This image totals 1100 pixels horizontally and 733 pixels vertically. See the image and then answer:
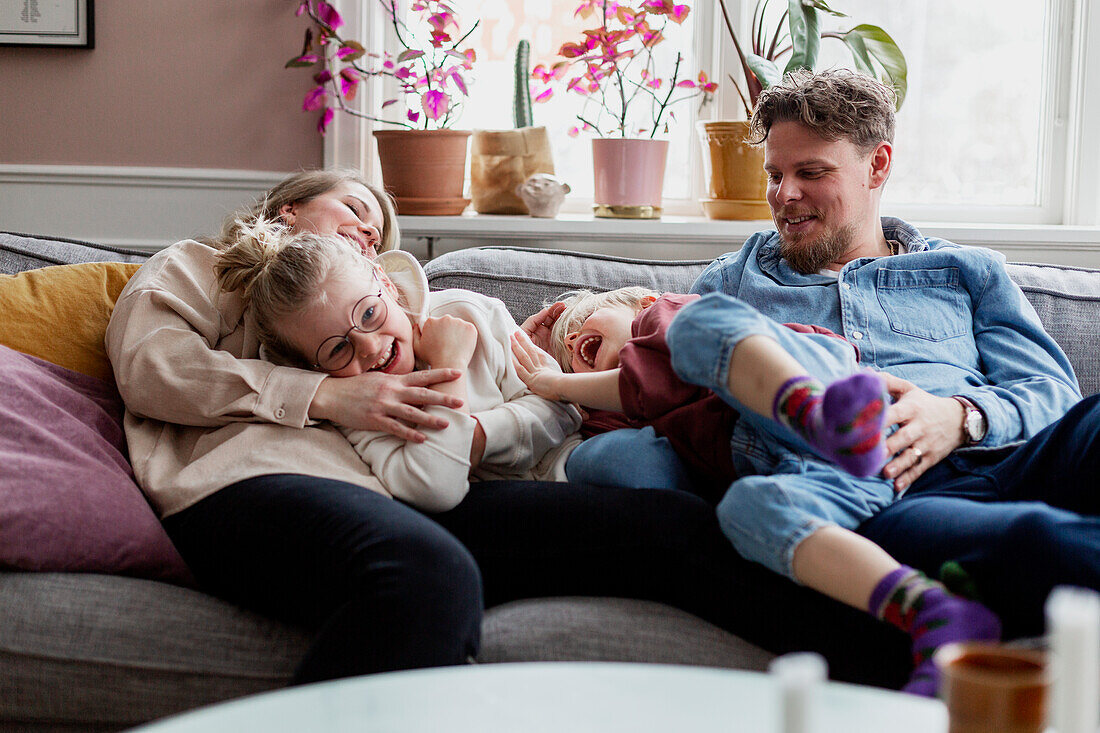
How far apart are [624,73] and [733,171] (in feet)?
1.36

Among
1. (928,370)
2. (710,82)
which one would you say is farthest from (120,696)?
(710,82)

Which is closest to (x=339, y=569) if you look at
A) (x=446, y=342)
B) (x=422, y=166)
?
(x=446, y=342)

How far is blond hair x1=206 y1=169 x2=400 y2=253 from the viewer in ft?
5.40

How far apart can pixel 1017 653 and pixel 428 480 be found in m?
0.90

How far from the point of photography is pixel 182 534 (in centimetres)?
133

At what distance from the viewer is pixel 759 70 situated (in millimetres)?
2082

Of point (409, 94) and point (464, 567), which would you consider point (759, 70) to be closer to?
point (409, 94)

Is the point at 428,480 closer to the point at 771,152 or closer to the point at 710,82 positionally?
the point at 771,152

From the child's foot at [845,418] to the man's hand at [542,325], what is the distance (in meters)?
0.72

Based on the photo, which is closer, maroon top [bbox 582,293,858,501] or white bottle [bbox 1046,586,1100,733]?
white bottle [bbox 1046,586,1100,733]

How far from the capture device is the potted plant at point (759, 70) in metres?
2.11

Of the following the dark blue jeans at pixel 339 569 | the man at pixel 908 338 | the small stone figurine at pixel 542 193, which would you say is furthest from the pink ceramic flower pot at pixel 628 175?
the dark blue jeans at pixel 339 569

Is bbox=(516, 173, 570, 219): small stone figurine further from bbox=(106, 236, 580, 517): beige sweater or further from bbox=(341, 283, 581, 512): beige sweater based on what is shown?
bbox=(106, 236, 580, 517): beige sweater

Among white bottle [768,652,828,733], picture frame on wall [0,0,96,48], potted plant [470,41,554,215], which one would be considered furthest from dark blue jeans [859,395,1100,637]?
picture frame on wall [0,0,96,48]
